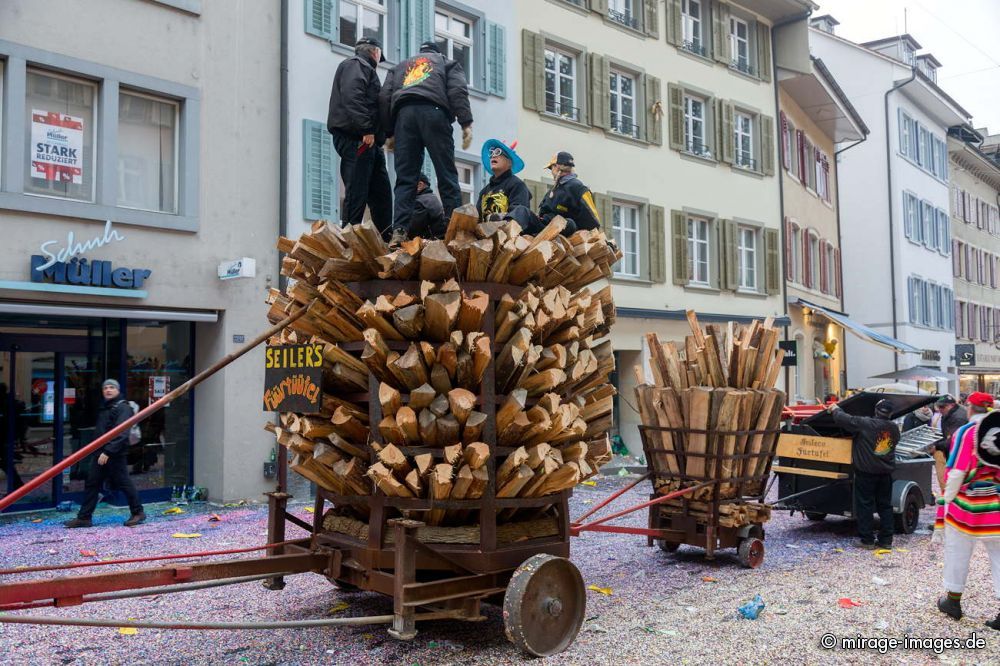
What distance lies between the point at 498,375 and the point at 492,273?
61cm

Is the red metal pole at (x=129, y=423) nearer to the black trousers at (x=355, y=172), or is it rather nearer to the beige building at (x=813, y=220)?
the black trousers at (x=355, y=172)

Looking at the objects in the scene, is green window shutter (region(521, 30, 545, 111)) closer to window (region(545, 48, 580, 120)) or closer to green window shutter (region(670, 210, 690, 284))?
window (region(545, 48, 580, 120))

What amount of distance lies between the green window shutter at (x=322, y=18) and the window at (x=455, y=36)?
2.28 metres

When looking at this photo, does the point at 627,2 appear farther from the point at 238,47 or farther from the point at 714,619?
the point at 714,619

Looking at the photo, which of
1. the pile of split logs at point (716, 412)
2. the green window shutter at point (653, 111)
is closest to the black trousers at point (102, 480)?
the pile of split logs at point (716, 412)

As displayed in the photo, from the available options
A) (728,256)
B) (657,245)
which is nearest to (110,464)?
(657,245)

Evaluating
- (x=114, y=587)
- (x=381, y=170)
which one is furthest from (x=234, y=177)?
(x=114, y=587)

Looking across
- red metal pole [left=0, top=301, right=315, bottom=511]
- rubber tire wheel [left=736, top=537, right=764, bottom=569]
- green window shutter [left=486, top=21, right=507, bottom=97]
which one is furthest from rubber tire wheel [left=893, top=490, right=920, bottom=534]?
green window shutter [left=486, top=21, right=507, bottom=97]

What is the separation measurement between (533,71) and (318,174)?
5825 mm

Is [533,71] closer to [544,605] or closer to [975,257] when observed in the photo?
[544,605]

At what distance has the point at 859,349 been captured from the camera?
1286 inches

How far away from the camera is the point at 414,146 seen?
6.67 metres

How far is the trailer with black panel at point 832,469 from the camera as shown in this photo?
9.53 m

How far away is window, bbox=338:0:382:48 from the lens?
1416 centimetres
